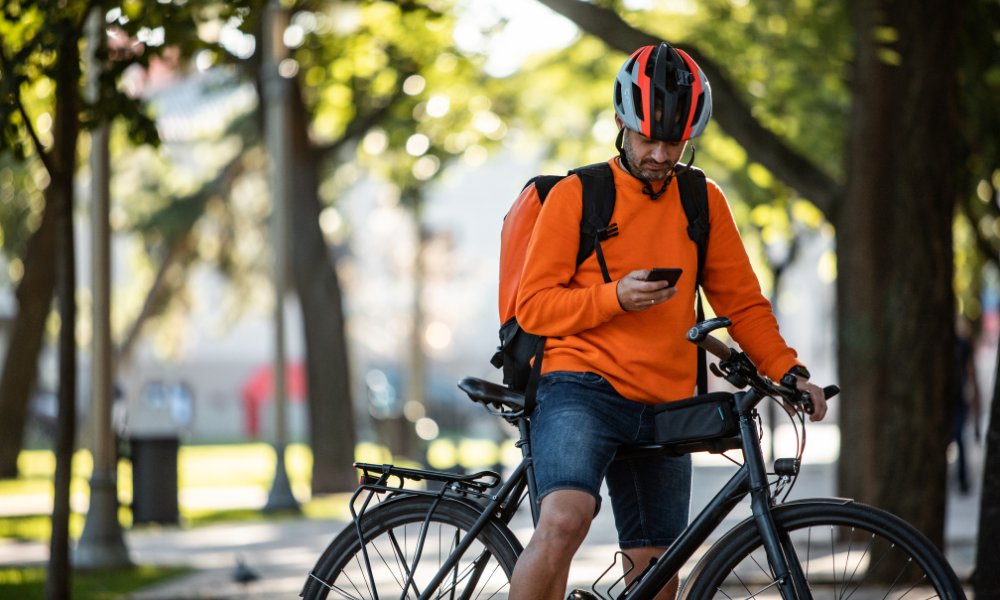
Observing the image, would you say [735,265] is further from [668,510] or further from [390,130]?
[390,130]

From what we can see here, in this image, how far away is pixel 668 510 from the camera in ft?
12.1

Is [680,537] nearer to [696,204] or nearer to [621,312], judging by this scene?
[621,312]

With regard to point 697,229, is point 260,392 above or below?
below

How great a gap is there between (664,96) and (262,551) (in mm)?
7697

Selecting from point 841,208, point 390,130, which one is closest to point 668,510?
point 841,208

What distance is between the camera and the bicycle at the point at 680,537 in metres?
3.24

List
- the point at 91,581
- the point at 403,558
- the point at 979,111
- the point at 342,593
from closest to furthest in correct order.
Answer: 1. the point at 403,558
2. the point at 342,593
3. the point at 91,581
4. the point at 979,111

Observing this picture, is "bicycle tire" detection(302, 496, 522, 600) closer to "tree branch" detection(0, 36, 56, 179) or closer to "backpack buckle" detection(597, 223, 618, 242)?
"backpack buckle" detection(597, 223, 618, 242)

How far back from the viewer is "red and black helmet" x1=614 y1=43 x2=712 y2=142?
11.2ft

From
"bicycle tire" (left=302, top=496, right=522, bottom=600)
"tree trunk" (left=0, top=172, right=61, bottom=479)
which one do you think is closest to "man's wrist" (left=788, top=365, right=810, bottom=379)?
"bicycle tire" (left=302, top=496, right=522, bottom=600)

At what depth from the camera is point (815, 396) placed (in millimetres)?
3439

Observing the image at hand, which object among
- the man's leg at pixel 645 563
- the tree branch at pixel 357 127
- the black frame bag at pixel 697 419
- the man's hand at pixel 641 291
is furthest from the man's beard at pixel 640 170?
the tree branch at pixel 357 127

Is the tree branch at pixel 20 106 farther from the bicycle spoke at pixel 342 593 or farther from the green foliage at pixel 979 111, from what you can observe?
the green foliage at pixel 979 111

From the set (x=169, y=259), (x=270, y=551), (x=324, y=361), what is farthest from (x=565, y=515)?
(x=169, y=259)
